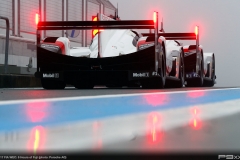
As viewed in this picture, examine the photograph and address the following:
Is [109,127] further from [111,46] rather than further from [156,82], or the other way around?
[111,46]

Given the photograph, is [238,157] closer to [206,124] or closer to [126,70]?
[206,124]

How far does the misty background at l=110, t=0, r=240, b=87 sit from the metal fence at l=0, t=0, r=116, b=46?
933 millimetres

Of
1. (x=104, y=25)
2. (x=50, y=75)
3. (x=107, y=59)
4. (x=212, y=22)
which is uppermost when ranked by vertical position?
(x=212, y=22)

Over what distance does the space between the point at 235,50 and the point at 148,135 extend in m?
16.9

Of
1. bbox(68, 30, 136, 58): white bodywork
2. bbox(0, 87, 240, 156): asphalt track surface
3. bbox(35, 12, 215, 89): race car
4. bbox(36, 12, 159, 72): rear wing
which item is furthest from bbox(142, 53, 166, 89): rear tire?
bbox(0, 87, 240, 156): asphalt track surface

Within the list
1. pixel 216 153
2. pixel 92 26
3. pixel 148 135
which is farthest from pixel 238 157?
pixel 92 26

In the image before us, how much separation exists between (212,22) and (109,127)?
1684 cm

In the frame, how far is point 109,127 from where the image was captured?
2.18 metres

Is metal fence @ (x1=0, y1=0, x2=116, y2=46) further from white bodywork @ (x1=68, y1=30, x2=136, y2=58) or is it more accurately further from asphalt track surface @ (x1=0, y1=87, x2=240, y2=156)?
asphalt track surface @ (x1=0, y1=87, x2=240, y2=156)

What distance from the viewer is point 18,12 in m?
15.7

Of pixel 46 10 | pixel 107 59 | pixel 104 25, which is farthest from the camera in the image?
pixel 46 10

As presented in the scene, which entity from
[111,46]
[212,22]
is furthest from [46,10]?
[111,46]

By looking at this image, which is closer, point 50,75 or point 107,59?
point 107,59

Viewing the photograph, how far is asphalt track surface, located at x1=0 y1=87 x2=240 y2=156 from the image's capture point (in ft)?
5.79
